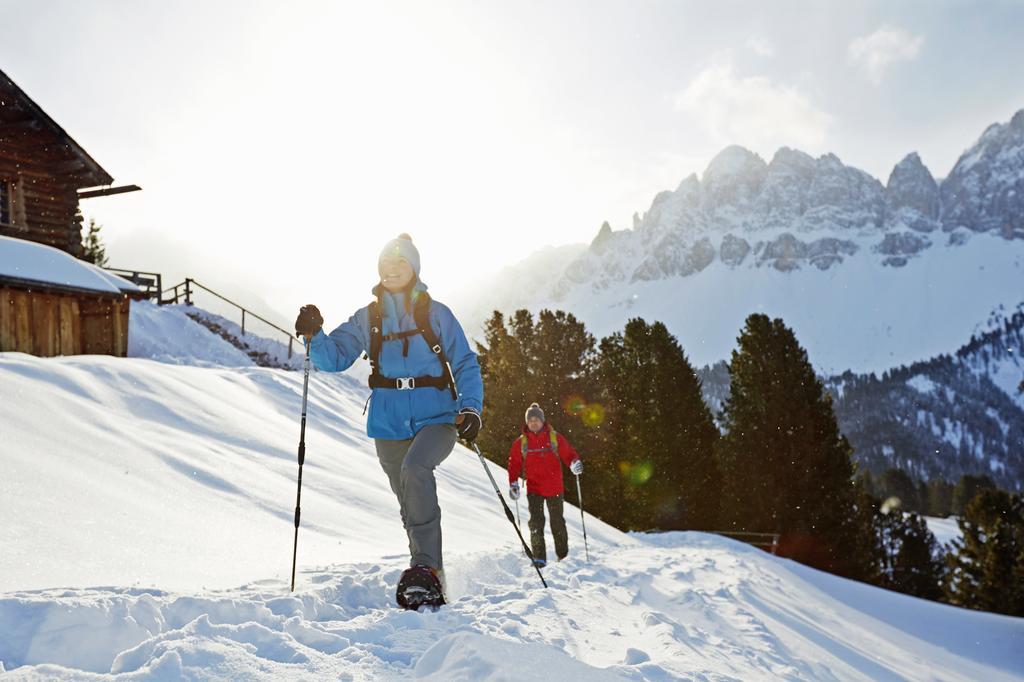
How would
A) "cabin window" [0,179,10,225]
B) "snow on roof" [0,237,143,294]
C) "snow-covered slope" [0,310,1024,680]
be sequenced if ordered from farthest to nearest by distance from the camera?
"cabin window" [0,179,10,225]
"snow on roof" [0,237,143,294]
"snow-covered slope" [0,310,1024,680]

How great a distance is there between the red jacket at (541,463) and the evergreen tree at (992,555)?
2982cm

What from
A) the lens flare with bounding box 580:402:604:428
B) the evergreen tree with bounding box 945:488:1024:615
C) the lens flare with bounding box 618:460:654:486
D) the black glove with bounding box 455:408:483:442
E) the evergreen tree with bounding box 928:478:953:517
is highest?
the black glove with bounding box 455:408:483:442

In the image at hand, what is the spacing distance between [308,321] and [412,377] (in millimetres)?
898

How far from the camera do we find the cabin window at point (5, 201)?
63.3ft

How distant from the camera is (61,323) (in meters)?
16.6

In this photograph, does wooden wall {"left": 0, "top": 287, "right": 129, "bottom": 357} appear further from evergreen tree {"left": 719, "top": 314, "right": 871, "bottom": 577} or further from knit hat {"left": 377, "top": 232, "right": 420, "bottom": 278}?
evergreen tree {"left": 719, "top": 314, "right": 871, "bottom": 577}

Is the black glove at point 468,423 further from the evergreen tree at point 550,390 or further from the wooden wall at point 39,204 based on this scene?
the wooden wall at point 39,204

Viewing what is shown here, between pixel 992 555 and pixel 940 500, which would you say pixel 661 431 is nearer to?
pixel 992 555

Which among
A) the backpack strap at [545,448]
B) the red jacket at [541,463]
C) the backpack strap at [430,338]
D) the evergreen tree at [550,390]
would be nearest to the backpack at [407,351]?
the backpack strap at [430,338]

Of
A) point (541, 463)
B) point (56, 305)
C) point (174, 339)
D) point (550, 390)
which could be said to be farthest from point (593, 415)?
point (56, 305)

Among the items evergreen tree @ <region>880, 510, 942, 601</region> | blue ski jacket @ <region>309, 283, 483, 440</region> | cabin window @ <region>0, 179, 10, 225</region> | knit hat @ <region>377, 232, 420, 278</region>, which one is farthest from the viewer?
evergreen tree @ <region>880, 510, 942, 601</region>

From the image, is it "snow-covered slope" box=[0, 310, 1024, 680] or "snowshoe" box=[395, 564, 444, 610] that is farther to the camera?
"snowshoe" box=[395, 564, 444, 610]

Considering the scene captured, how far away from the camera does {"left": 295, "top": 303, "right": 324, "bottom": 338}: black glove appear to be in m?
4.70

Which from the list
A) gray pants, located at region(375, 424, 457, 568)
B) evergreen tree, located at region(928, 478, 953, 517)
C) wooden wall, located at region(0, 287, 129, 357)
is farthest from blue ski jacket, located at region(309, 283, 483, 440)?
evergreen tree, located at region(928, 478, 953, 517)
